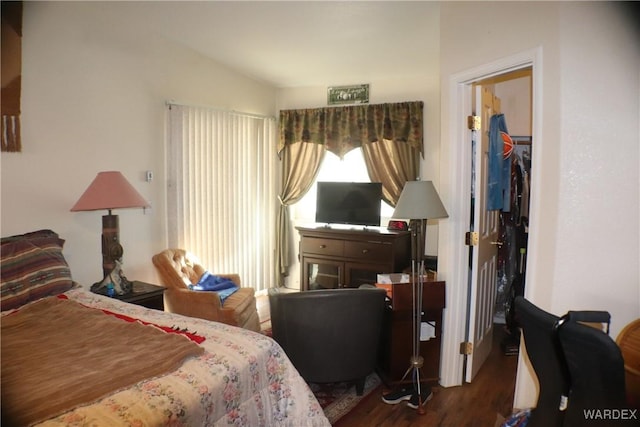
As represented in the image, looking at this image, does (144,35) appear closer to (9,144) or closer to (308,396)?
(9,144)

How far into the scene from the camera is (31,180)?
2.56 meters

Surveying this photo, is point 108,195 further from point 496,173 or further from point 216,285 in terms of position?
point 496,173

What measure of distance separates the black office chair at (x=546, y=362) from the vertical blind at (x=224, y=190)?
3.10 m

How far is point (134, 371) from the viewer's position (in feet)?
4.63

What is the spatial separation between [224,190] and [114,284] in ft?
5.82

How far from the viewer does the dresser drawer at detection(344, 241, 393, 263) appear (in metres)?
4.01

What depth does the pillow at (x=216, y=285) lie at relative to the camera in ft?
11.1

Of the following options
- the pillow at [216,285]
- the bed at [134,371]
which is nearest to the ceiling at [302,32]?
the bed at [134,371]

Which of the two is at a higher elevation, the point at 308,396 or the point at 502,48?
the point at 502,48

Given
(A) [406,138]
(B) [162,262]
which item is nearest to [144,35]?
(B) [162,262]

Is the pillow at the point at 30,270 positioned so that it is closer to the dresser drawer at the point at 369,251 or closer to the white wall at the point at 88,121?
the white wall at the point at 88,121

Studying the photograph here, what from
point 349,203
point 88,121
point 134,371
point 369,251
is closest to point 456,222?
point 369,251

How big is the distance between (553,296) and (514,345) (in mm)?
1581

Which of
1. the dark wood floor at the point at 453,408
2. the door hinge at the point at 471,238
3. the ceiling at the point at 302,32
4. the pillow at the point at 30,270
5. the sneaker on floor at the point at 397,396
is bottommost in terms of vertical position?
the dark wood floor at the point at 453,408
